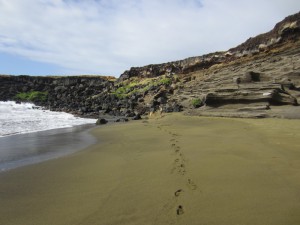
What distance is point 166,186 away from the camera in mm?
5262

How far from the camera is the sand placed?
161 inches

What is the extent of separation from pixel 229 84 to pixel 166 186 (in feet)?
48.7

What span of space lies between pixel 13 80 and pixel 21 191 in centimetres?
7092

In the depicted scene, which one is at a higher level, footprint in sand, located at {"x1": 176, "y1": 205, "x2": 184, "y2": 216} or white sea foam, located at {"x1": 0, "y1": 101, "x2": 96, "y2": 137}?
footprint in sand, located at {"x1": 176, "y1": 205, "x2": 184, "y2": 216}

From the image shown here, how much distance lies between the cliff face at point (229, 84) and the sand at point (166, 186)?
6.71 m

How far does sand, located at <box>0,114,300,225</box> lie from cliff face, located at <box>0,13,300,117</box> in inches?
264

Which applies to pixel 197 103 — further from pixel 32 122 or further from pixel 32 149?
pixel 32 149

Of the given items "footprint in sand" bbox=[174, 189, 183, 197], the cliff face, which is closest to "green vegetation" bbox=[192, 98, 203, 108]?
the cliff face

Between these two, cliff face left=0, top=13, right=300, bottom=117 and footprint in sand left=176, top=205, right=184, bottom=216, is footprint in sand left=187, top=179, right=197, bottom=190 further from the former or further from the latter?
cliff face left=0, top=13, right=300, bottom=117

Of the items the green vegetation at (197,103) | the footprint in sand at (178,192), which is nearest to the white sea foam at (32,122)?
the green vegetation at (197,103)

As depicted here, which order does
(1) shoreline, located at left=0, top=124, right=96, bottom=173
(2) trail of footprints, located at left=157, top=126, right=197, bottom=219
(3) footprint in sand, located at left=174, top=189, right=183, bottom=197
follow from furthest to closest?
(1) shoreline, located at left=0, top=124, right=96, bottom=173
(3) footprint in sand, located at left=174, top=189, right=183, bottom=197
(2) trail of footprints, located at left=157, top=126, right=197, bottom=219

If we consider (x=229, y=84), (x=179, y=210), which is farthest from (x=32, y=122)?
(x=179, y=210)

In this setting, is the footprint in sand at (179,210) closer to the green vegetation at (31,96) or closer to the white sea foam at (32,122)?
the white sea foam at (32,122)

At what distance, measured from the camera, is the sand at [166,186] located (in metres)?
4.10
